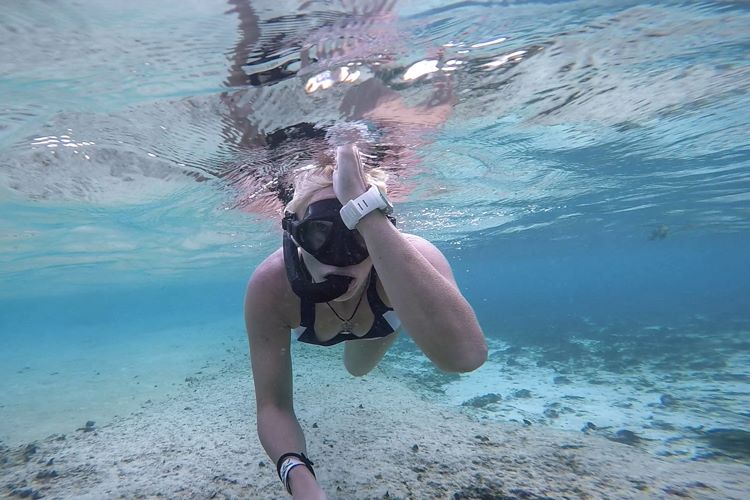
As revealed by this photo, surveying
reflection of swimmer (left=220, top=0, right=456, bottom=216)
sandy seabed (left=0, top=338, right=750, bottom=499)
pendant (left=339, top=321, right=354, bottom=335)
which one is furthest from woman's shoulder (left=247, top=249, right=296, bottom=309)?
reflection of swimmer (left=220, top=0, right=456, bottom=216)

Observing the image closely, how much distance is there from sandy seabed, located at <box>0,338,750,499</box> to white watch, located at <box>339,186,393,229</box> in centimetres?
412

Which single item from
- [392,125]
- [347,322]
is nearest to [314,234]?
[347,322]

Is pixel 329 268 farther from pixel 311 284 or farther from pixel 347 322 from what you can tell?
pixel 347 322

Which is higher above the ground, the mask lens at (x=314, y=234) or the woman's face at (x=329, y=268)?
the mask lens at (x=314, y=234)

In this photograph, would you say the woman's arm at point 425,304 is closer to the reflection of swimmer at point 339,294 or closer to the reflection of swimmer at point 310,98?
the reflection of swimmer at point 339,294

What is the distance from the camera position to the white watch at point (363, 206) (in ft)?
7.73

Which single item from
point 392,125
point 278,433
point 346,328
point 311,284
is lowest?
point 278,433

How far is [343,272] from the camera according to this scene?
8.96 feet

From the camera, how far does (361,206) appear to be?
7.75 ft

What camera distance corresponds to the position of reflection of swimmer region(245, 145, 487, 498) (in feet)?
7.08

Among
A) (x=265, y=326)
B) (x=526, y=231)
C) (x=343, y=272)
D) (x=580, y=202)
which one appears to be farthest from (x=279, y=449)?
(x=526, y=231)

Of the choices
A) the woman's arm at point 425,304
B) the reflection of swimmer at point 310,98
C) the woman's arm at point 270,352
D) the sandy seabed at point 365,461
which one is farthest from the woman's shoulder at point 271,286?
the reflection of swimmer at point 310,98

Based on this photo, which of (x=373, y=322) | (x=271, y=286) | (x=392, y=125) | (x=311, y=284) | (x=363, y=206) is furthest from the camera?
(x=392, y=125)

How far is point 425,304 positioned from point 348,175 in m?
1.05
